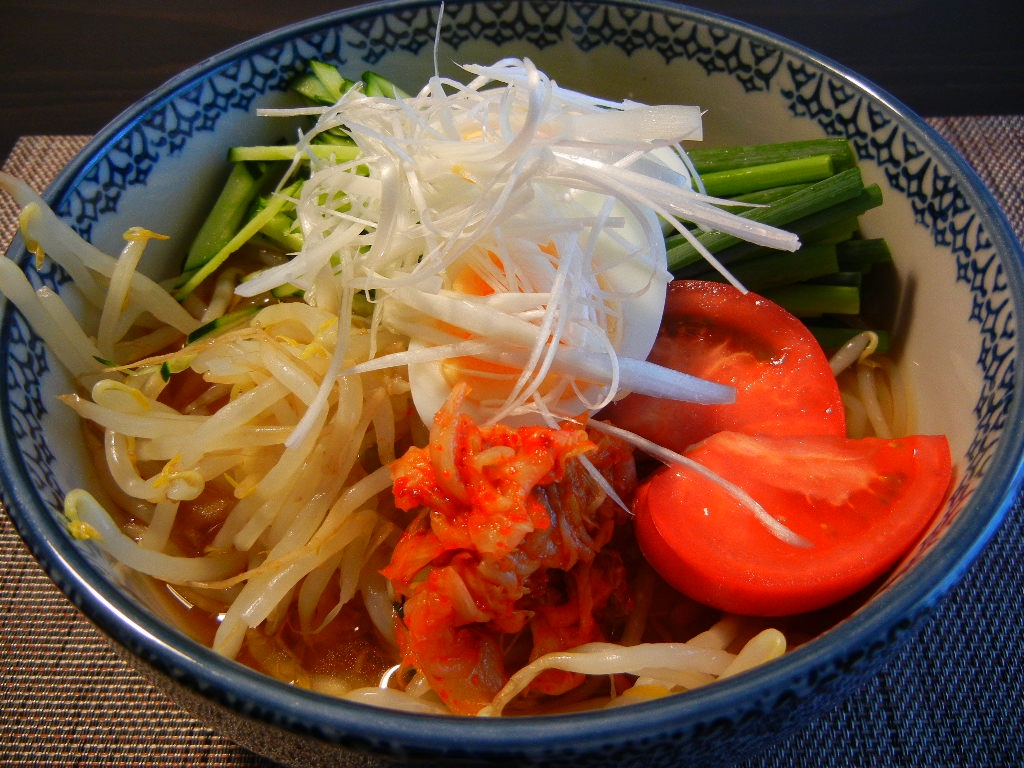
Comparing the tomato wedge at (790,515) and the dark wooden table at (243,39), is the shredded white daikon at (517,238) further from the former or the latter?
the dark wooden table at (243,39)

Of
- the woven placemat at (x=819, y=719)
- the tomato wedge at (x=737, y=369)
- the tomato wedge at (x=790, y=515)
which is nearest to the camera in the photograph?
the tomato wedge at (x=790, y=515)

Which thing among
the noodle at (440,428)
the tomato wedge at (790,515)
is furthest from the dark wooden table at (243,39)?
the tomato wedge at (790,515)

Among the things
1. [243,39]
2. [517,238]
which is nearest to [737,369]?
[517,238]

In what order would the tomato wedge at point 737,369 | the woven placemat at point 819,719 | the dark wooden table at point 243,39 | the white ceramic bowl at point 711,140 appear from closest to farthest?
the white ceramic bowl at point 711,140 < the woven placemat at point 819,719 < the tomato wedge at point 737,369 < the dark wooden table at point 243,39

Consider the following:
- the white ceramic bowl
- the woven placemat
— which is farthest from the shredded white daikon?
the woven placemat

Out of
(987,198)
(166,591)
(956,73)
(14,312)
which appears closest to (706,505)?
(987,198)

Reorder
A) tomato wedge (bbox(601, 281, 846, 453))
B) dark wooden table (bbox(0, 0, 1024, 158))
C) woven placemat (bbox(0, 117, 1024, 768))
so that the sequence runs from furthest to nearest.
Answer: dark wooden table (bbox(0, 0, 1024, 158)) → tomato wedge (bbox(601, 281, 846, 453)) → woven placemat (bbox(0, 117, 1024, 768))

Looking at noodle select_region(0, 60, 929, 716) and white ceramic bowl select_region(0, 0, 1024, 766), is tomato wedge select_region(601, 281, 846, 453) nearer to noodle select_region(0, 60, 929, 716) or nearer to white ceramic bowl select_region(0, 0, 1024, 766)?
noodle select_region(0, 60, 929, 716)
